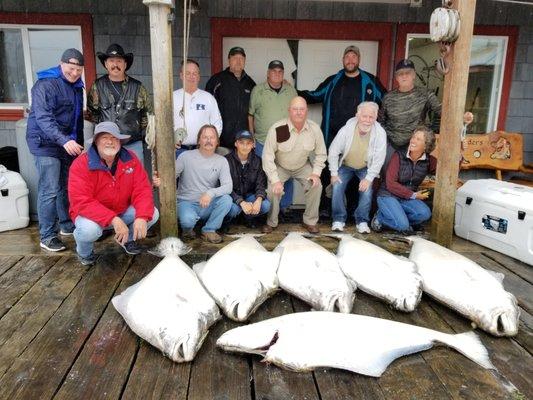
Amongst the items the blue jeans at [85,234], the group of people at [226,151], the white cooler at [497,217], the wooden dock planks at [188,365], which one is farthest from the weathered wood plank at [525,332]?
the blue jeans at [85,234]

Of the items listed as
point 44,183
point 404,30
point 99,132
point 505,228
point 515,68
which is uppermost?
point 404,30

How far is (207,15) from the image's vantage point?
5.09m

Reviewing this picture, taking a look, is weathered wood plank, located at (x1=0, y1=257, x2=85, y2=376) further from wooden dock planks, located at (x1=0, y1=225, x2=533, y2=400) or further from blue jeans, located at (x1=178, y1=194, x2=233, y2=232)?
blue jeans, located at (x1=178, y1=194, x2=233, y2=232)

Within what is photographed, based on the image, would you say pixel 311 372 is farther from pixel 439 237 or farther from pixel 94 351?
pixel 439 237

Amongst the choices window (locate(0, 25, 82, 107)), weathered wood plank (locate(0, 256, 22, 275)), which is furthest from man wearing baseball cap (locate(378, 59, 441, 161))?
window (locate(0, 25, 82, 107))

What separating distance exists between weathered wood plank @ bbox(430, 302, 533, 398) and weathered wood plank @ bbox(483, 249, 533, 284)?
0.97 meters

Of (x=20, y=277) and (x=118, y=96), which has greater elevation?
(x=118, y=96)

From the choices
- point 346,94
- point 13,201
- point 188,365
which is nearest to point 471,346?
point 188,365

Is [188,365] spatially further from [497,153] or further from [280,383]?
[497,153]

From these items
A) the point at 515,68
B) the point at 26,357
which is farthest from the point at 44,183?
the point at 515,68

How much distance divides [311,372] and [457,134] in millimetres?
2427

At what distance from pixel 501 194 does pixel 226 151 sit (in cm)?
258

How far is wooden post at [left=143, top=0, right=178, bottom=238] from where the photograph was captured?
3.38m

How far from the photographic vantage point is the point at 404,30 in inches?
208
